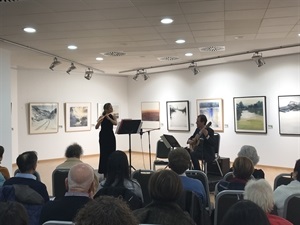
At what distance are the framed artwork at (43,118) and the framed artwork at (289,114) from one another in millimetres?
7079

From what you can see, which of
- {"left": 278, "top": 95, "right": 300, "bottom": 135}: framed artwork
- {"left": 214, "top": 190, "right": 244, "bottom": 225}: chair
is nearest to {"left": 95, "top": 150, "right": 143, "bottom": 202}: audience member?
{"left": 214, "top": 190, "right": 244, "bottom": 225}: chair

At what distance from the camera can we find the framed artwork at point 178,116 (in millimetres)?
10734

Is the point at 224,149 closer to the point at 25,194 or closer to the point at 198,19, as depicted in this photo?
the point at 198,19

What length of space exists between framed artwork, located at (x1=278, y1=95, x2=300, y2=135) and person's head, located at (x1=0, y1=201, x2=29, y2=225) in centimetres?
800

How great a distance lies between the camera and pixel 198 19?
504cm

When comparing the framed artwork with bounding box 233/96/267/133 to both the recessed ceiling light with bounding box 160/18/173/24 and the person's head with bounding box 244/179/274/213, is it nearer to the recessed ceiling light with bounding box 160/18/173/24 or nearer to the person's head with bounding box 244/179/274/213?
the recessed ceiling light with bounding box 160/18/173/24

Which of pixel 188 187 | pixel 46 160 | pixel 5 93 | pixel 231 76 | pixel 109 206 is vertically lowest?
pixel 46 160

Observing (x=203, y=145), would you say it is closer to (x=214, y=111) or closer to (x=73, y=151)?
(x=73, y=151)

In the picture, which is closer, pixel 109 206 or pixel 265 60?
pixel 109 206

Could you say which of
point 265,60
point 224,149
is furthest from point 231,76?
point 224,149

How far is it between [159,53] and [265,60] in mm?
3026

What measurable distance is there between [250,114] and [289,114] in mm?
1111

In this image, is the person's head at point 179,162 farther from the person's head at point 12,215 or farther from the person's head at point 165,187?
the person's head at point 12,215

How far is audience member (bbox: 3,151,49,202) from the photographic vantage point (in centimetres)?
273
